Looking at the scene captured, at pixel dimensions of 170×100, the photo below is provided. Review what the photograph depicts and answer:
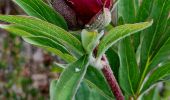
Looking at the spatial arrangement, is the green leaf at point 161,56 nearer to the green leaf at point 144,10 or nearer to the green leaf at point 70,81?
the green leaf at point 144,10

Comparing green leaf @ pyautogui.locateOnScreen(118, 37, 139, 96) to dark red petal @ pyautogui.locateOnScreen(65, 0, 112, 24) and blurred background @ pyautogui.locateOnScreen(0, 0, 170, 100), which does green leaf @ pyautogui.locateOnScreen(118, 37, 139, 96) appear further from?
blurred background @ pyautogui.locateOnScreen(0, 0, 170, 100)

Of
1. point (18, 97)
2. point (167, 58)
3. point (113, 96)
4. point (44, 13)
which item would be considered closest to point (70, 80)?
point (44, 13)

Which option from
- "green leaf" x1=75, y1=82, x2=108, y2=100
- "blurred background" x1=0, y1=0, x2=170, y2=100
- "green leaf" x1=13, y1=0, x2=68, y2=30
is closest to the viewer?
"green leaf" x1=13, y1=0, x2=68, y2=30

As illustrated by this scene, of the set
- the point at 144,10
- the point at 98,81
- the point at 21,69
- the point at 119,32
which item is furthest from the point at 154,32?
the point at 21,69

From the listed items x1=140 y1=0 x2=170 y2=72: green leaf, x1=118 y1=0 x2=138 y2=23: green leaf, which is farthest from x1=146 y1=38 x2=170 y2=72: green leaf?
x1=118 y1=0 x2=138 y2=23: green leaf

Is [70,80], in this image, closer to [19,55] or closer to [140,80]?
[140,80]

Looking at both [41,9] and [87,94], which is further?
[87,94]

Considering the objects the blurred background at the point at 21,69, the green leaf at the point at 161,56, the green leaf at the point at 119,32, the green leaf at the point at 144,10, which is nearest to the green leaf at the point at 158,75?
the green leaf at the point at 161,56

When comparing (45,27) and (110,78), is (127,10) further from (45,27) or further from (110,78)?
(45,27)
